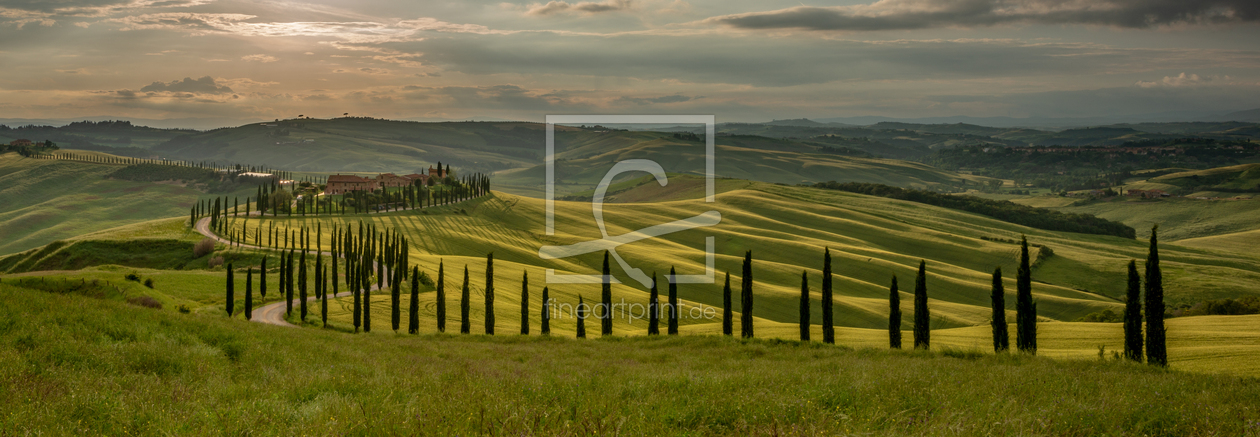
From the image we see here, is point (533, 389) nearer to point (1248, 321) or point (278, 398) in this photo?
point (278, 398)

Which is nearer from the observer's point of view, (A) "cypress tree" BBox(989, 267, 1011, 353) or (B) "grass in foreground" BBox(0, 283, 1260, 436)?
(B) "grass in foreground" BBox(0, 283, 1260, 436)

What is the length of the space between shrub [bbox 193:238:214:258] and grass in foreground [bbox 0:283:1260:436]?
255 ft

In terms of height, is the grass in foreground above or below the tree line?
above

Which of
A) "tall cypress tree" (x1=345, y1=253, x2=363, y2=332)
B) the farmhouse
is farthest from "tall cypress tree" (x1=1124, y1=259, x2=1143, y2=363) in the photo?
the farmhouse

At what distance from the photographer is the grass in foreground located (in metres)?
8.56

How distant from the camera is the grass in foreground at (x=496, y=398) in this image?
8562mm

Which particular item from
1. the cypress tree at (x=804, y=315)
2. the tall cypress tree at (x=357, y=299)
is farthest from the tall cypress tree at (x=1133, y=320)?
the tall cypress tree at (x=357, y=299)

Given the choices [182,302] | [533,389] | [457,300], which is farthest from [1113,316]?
[182,302]

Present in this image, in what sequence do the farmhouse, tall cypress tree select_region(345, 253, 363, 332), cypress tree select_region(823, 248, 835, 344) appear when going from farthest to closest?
the farmhouse < tall cypress tree select_region(345, 253, 363, 332) < cypress tree select_region(823, 248, 835, 344)

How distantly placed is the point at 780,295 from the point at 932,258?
6004 cm

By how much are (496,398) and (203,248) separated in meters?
92.2

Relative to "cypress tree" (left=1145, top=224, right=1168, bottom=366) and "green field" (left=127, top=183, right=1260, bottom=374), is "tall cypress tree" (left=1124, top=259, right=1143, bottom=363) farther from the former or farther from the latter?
"green field" (left=127, top=183, right=1260, bottom=374)

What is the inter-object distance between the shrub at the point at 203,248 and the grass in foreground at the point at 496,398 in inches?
3066

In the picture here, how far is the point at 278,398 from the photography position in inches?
414
